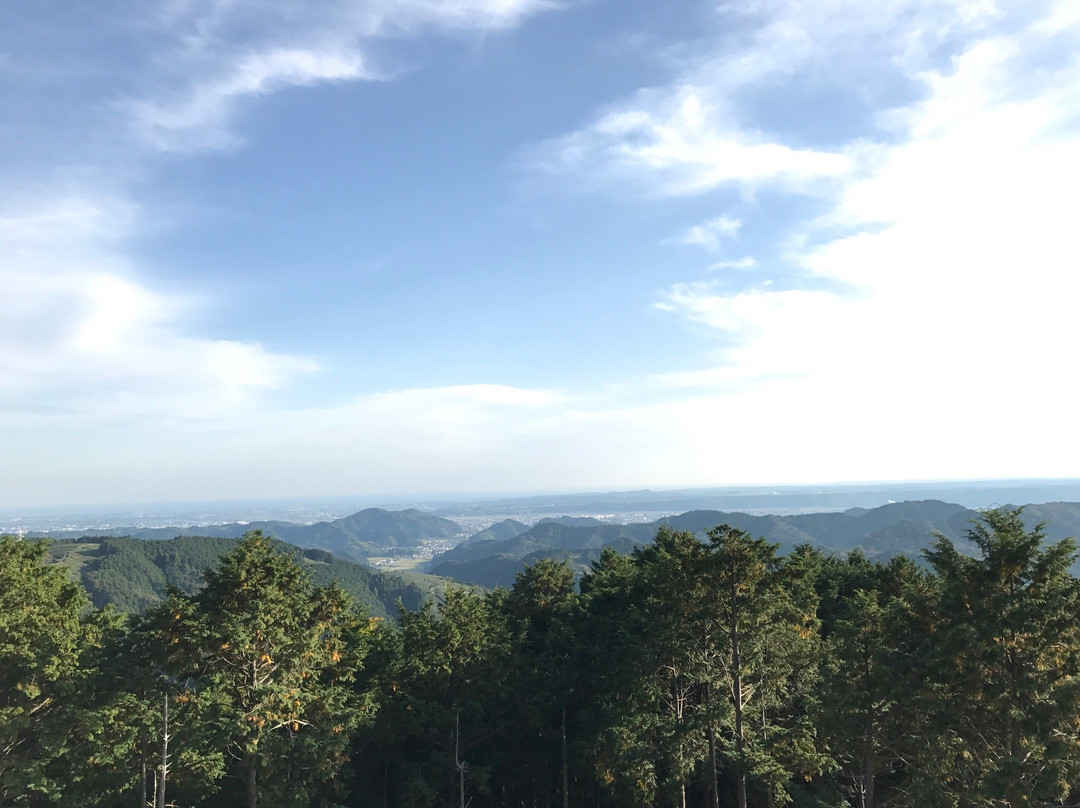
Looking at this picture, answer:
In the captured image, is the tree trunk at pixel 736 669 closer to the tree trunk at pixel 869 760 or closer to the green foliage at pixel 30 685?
the tree trunk at pixel 869 760

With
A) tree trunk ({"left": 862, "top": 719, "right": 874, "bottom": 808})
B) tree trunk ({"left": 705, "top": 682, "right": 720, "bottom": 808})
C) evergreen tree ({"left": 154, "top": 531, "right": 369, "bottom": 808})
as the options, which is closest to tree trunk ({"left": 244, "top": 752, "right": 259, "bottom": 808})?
evergreen tree ({"left": 154, "top": 531, "right": 369, "bottom": 808})

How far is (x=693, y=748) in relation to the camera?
26.2 m

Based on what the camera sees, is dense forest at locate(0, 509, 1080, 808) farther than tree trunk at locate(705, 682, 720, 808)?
No

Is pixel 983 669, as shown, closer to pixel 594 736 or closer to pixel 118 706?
pixel 594 736

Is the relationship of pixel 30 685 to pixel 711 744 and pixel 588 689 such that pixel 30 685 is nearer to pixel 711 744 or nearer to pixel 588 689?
pixel 588 689

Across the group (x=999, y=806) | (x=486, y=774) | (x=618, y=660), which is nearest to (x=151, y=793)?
(x=486, y=774)

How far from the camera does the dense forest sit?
57.3ft

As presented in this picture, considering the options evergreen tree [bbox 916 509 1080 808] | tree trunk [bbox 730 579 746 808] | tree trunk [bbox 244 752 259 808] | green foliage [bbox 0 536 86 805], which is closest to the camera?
evergreen tree [bbox 916 509 1080 808]

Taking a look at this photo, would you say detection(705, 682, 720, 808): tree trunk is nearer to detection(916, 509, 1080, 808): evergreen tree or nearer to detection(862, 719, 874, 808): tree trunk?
detection(862, 719, 874, 808): tree trunk

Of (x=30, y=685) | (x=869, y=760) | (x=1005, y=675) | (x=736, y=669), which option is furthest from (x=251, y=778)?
(x=1005, y=675)

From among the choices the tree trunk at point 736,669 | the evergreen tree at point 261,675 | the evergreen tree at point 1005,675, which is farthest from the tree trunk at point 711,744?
the evergreen tree at point 261,675

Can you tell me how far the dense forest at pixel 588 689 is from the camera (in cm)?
1747

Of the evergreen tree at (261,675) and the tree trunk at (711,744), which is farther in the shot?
the tree trunk at (711,744)

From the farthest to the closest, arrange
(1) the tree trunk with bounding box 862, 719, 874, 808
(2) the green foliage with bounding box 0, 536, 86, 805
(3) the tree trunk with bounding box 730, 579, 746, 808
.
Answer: (3) the tree trunk with bounding box 730, 579, 746, 808
(2) the green foliage with bounding box 0, 536, 86, 805
(1) the tree trunk with bounding box 862, 719, 874, 808
